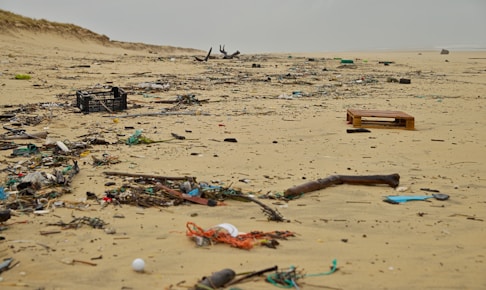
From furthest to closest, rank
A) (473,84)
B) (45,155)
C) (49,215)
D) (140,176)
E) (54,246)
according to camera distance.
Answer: (473,84), (45,155), (140,176), (49,215), (54,246)

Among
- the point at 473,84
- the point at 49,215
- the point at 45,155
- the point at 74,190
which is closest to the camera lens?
the point at 49,215

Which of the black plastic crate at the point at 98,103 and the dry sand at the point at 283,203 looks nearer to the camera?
the dry sand at the point at 283,203

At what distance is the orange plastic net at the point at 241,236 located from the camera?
2998 mm

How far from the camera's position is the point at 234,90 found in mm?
11477

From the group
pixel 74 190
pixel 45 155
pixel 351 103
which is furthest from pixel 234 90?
pixel 74 190

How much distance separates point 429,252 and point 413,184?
5.01 feet

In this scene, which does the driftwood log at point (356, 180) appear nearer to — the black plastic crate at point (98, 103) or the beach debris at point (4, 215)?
the beach debris at point (4, 215)

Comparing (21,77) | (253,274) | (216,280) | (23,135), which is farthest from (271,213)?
(21,77)

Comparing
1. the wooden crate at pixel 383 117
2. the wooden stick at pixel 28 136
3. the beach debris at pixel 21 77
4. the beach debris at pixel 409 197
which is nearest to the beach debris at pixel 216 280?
the beach debris at pixel 409 197

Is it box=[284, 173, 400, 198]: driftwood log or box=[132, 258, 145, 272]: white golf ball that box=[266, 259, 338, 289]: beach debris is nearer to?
box=[132, 258, 145, 272]: white golf ball

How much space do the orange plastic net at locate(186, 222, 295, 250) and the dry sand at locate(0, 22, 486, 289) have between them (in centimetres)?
6

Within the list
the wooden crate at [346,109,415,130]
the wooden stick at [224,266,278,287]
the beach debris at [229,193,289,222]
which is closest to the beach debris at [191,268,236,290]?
the wooden stick at [224,266,278,287]

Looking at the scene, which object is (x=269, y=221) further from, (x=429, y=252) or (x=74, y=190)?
(x=74, y=190)

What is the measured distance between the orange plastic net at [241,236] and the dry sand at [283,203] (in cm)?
6
